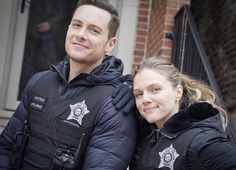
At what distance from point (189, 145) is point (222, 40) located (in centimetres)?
512

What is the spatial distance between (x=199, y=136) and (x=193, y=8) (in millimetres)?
6944

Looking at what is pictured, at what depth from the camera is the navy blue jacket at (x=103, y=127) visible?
2.07 meters

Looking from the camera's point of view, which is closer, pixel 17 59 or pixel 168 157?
pixel 168 157

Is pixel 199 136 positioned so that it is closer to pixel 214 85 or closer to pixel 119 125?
pixel 119 125

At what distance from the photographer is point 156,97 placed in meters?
2.13

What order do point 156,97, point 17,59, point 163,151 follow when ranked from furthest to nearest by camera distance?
point 17,59 → point 156,97 → point 163,151

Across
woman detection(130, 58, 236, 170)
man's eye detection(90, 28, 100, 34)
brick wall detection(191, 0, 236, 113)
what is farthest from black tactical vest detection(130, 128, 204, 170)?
brick wall detection(191, 0, 236, 113)

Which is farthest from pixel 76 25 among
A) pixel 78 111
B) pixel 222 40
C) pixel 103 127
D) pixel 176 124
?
pixel 222 40

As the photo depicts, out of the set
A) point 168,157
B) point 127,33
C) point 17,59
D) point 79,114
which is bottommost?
point 168,157

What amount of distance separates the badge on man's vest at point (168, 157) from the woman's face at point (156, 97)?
19 cm

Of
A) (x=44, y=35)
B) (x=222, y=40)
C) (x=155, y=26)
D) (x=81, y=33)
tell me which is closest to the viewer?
(x=81, y=33)

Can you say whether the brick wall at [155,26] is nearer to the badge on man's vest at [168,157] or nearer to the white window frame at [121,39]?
the white window frame at [121,39]

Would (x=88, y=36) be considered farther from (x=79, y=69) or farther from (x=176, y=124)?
(x=176, y=124)

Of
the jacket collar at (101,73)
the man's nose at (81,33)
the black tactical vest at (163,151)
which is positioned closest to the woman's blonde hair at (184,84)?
the jacket collar at (101,73)
